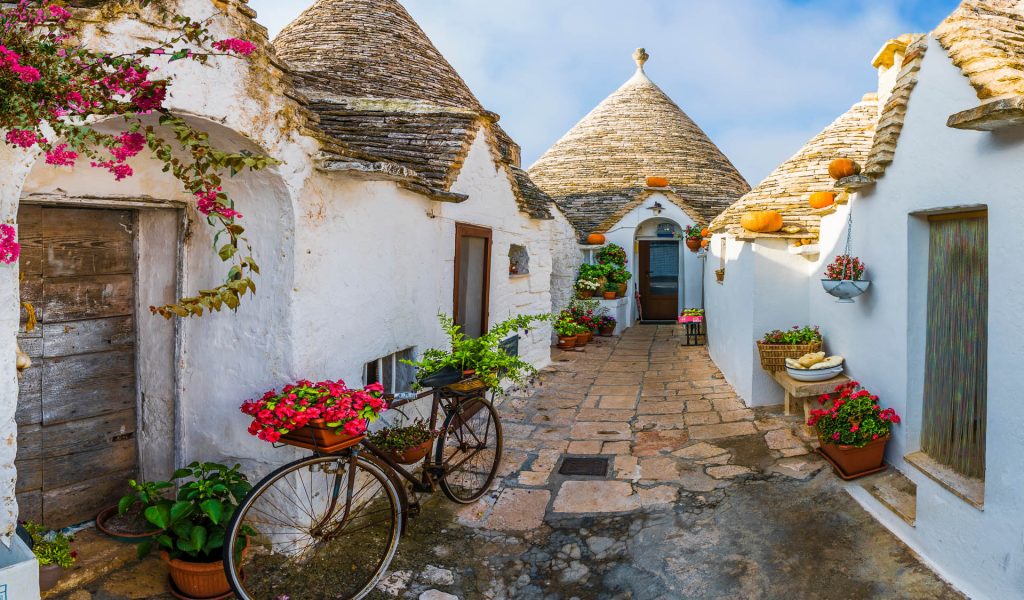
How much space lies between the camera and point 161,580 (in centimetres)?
320

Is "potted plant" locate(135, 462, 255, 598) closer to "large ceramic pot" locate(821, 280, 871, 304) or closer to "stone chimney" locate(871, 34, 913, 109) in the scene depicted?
"large ceramic pot" locate(821, 280, 871, 304)

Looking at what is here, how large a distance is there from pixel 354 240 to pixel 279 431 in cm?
148

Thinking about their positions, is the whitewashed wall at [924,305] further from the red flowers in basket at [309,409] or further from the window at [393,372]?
the window at [393,372]

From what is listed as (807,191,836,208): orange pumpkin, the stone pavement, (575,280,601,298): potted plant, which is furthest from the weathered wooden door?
(575,280,601,298): potted plant

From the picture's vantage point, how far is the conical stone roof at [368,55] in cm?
720

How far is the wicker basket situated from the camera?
6.03 m

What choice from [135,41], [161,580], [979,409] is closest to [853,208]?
[979,409]

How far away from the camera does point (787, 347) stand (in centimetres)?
606

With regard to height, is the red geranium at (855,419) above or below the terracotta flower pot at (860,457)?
above

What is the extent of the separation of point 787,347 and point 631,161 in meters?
11.6

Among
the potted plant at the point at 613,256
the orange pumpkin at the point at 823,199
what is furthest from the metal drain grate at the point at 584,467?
the potted plant at the point at 613,256

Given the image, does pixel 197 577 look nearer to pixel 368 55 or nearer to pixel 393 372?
pixel 393 372

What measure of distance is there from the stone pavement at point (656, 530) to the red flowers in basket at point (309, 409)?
3.27 feet

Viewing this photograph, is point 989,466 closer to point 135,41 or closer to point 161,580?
point 161,580
